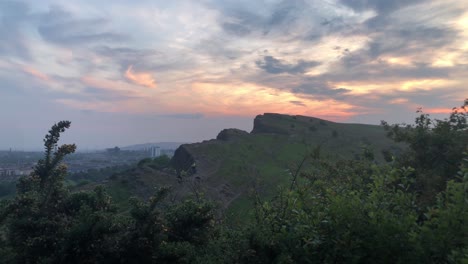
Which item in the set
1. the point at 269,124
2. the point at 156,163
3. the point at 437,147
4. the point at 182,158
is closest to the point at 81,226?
the point at 437,147

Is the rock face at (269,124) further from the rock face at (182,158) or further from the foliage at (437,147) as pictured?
the foliage at (437,147)

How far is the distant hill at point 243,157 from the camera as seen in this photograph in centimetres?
2711

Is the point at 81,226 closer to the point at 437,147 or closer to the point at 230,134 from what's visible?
the point at 437,147

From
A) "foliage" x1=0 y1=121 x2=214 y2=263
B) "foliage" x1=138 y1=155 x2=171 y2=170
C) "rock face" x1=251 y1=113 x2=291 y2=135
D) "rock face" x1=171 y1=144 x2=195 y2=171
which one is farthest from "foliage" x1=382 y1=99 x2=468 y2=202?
"rock face" x1=251 y1=113 x2=291 y2=135

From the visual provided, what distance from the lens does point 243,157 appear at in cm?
3403

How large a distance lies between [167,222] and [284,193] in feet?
8.25

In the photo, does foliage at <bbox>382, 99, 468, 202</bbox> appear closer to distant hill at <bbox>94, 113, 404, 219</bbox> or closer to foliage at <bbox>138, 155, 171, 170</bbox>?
distant hill at <bbox>94, 113, 404, 219</bbox>

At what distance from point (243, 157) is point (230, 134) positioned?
9986 millimetres

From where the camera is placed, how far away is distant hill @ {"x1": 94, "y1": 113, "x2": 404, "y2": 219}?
2711 centimetres

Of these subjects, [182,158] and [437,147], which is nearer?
[437,147]

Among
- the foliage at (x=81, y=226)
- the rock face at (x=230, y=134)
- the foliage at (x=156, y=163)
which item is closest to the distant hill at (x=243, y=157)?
the rock face at (x=230, y=134)

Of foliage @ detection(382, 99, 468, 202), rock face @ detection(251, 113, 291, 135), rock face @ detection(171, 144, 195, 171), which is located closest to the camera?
foliage @ detection(382, 99, 468, 202)

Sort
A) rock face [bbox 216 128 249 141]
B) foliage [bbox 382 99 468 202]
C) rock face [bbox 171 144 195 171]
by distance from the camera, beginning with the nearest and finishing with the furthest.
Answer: foliage [bbox 382 99 468 202] < rock face [bbox 171 144 195 171] < rock face [bbox 216 128 249 141]

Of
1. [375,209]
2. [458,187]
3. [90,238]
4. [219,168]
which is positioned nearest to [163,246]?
[90,238]
